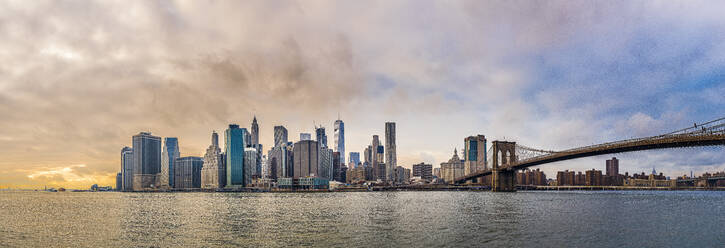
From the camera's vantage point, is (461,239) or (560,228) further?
(560,228)

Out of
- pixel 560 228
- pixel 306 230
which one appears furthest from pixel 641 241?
pixel 306 230

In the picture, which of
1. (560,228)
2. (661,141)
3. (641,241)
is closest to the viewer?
(641,241)

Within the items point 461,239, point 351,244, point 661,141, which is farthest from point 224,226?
point 661,141

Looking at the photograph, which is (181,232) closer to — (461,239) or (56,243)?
(56,243)

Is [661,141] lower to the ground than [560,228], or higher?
higher

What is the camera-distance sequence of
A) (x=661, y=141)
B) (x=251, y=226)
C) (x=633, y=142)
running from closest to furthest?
1. (x=251, y=226)
2. (x=661, y=141)
3. (x=633, y=142)

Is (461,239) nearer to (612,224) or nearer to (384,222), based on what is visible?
(384,222)

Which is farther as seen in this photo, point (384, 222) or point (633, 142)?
point (633, 142)

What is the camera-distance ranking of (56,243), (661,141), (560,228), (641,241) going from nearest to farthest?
(641,241) < (56,243) < (560,228) < (661,141)

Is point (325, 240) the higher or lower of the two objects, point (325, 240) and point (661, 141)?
the lower
